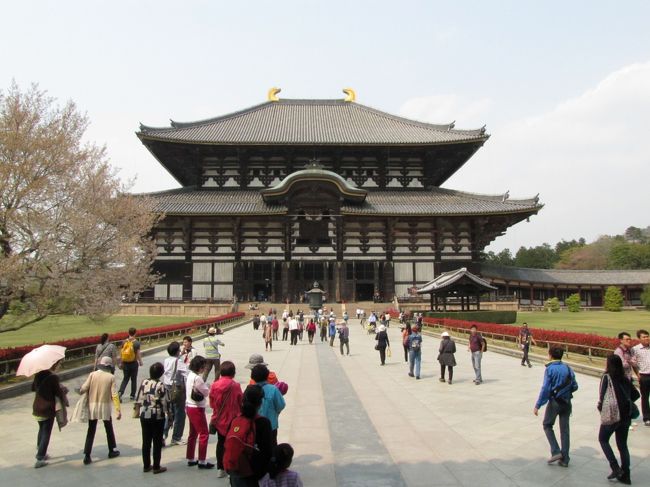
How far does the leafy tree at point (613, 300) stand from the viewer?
50969 mm

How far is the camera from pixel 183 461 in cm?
741

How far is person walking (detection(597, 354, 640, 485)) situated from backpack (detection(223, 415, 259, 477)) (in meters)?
4.79

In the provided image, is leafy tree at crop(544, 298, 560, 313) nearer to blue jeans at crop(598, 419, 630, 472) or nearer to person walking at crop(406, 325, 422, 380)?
person walking at crop(406, 325, 422, 380)

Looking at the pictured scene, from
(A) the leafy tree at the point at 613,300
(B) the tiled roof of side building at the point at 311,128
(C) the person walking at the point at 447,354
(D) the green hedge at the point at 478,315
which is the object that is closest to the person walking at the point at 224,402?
(C) the person walking at the point at 447,354

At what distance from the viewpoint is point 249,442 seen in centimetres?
455

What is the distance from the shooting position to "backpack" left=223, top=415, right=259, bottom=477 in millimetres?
4465

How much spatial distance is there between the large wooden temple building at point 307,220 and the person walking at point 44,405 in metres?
35.9

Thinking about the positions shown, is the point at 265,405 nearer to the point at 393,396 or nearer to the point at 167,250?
the point at 393,396

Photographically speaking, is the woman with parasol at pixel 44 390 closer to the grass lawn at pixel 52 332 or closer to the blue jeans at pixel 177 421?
the blue jeans at pixel 177 421

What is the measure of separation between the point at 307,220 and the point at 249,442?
4175 centimetres

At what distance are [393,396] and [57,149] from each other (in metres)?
10.7

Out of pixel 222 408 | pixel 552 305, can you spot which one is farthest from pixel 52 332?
pixel 552 305

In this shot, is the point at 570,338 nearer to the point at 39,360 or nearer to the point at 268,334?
the point at 268,334

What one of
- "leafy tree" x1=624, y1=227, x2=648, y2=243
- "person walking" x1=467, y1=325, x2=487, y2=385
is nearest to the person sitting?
"person walking" x1=467, y1=325, x2=487, y2=385
